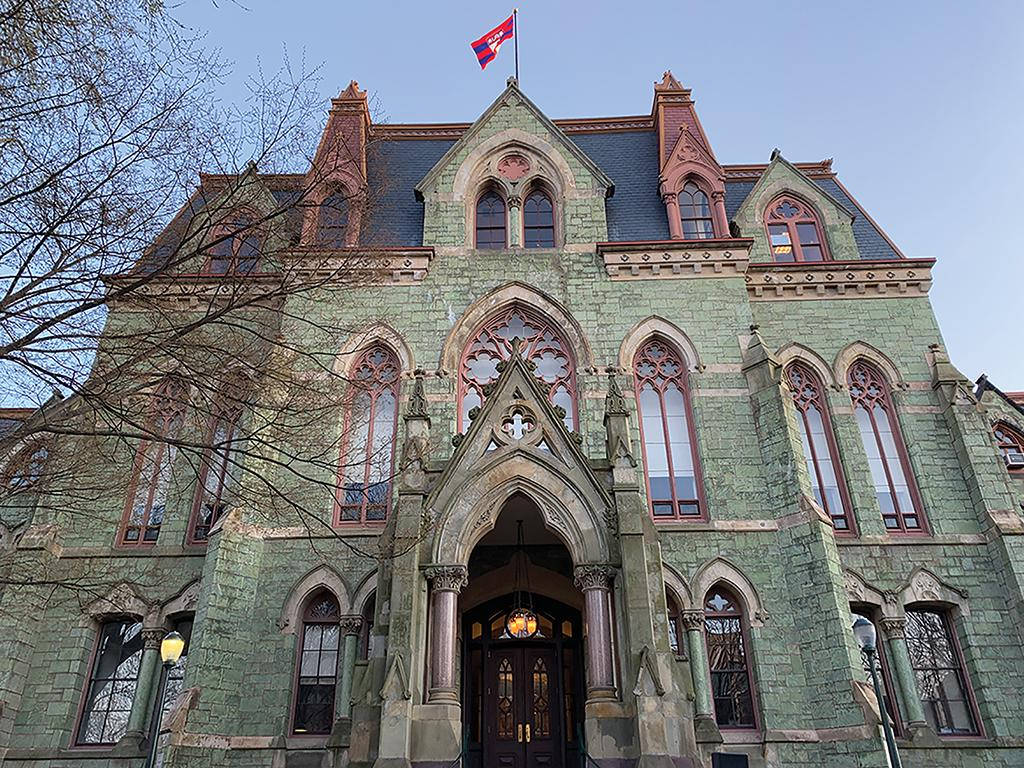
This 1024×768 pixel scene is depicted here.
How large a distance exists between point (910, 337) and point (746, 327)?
13.0 feet

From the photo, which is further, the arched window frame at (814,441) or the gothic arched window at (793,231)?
the gothic arched window at (793,231)

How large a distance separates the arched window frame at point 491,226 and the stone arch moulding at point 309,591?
8.31 m

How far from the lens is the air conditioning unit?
728 inches

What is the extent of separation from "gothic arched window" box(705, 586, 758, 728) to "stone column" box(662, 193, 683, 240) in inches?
330

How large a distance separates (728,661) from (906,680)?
10.8ft

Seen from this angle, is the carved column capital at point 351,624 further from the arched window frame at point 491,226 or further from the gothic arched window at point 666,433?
the arched window frame at point 491,226

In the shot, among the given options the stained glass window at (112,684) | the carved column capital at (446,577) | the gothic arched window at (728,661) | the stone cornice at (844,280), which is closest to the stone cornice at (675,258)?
the stone cornice at (844,280)

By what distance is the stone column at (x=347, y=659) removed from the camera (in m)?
13.5

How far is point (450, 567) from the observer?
38.4ft

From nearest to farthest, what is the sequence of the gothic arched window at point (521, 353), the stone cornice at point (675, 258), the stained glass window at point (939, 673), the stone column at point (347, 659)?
the stone column at point (347, 659) → the stained glass window at point (939, 673) → the gothic arched window at point (521, 353) → the stone cornice at point (675, 258)

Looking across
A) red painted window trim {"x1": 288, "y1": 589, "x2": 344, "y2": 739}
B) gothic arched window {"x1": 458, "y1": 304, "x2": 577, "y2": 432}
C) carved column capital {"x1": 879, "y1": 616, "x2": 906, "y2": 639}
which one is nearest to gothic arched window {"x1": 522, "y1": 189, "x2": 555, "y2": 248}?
gothic arched window {"x1": 458, "y1": 304, "x2": 577, "y2": 432}

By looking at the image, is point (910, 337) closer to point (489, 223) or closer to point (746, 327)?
point (746, 327)

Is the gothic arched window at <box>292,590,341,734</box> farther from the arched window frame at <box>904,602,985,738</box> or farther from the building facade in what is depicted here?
the arched window frame at <box>904,602,985,738</box>

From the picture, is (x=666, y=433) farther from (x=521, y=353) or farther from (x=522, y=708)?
(x=522, y=708)
